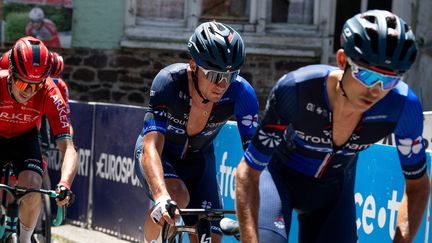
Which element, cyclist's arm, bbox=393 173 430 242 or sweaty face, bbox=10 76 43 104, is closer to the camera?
cyclist's arm, bbox=393 173 430 242

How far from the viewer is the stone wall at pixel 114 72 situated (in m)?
16.2

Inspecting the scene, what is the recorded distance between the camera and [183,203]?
5773 mm

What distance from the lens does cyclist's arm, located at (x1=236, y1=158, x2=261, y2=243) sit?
416 centimetres

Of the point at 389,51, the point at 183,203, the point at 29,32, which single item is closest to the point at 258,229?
the point at 389,51

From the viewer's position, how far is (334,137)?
4.59 meters

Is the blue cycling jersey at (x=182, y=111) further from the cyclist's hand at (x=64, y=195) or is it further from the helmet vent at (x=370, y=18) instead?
the helmet vent at (x=370, y=18)

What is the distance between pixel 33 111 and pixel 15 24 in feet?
28.9

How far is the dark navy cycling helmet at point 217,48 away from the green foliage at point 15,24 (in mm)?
10614

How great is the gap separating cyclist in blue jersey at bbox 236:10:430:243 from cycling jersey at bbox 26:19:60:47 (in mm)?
11699

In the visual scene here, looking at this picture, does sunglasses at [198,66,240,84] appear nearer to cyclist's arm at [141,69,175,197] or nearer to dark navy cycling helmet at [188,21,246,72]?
dark navy cycling helmet at [188,21,246,72]

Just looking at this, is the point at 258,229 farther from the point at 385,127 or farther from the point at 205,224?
the point at 205,224

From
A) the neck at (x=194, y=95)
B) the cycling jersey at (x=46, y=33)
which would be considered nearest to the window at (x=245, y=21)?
the cycling jersey at (x=46, y=33)

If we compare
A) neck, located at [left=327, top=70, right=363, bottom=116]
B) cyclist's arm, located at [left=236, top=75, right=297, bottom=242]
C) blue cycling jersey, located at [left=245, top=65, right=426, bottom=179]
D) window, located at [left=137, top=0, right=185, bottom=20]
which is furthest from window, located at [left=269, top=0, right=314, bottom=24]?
cyclist's arm, located at [left=236, top=75, right=297, bottom=242]

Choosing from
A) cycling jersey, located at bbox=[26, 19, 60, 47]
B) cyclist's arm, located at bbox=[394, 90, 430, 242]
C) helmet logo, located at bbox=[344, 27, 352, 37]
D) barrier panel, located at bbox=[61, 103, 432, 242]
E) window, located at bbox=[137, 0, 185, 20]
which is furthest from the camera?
window, located at bbox=[137, 0, 185, 20]
